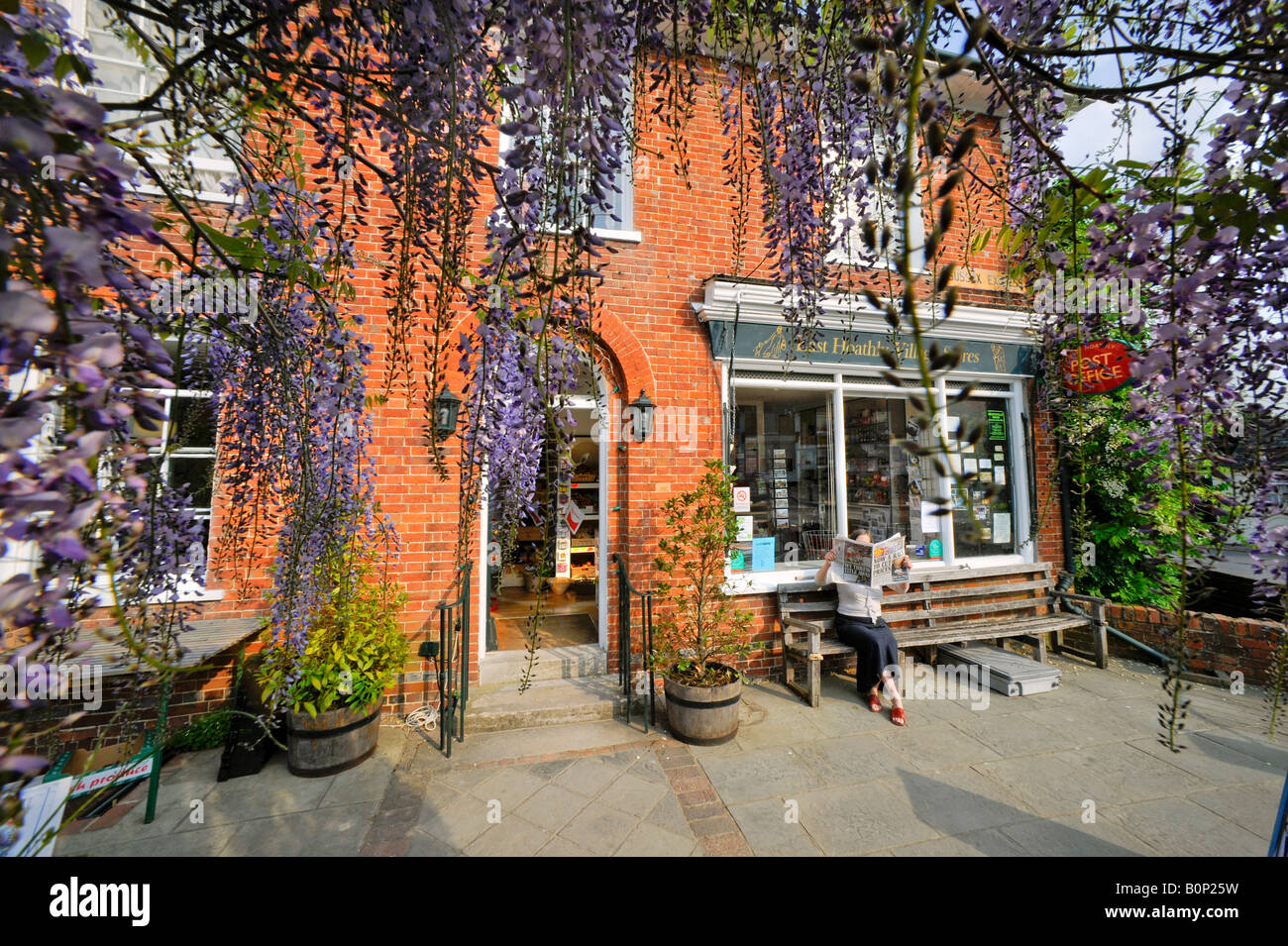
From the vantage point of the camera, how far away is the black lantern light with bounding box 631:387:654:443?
13.9 ft

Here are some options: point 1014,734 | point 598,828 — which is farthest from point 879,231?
point 1014,734

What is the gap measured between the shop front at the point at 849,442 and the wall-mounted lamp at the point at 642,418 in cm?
72

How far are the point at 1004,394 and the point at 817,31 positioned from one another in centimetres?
526

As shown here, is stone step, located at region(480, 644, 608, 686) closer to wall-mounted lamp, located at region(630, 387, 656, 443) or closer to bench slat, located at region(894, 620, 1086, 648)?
wall-mounted lamp, located at region(630, 387, 656, 443)

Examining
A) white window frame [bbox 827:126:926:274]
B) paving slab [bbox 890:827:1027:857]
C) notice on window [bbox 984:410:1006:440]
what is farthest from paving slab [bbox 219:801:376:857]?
notice on window [bbox 984:410:1006:440]

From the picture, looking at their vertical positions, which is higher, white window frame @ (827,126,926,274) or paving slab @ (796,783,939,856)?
white window frame @ (827,126,926,274)

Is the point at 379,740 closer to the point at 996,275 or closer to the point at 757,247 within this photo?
the point at 757,247

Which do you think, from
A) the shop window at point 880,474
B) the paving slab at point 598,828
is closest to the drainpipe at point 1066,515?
the shop window at point 880,474

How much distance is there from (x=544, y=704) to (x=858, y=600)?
8.82 feet

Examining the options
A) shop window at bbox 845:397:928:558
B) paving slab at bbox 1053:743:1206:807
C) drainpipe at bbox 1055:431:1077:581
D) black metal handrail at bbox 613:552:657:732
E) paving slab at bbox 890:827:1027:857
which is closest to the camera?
paving slab at bbox 890:827:1027:857

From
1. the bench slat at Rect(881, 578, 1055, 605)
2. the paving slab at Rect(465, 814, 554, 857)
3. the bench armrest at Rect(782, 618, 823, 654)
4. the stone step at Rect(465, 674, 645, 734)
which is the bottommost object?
the paving slab at Rect(465, 814, 554, 857)

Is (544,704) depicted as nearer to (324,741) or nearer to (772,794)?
(324,741)

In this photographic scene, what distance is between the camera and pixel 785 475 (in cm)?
504

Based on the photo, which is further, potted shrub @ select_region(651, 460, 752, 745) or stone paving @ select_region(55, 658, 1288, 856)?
potted shrub @ select_region(651, 460, 752, 745)
